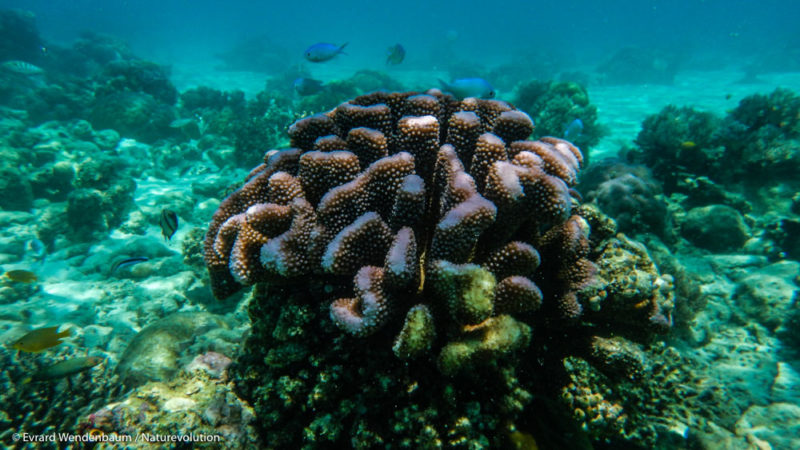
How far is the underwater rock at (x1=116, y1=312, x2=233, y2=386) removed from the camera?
160 inches

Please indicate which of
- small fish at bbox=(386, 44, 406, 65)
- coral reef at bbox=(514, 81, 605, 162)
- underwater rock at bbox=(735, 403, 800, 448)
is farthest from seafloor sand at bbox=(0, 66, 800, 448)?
small fish at bbox=(386, 44, 406, 65)

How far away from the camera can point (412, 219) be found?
2.28 meters

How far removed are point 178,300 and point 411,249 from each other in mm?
6890

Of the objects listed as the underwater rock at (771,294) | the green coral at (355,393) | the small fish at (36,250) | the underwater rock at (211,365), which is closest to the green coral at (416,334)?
the green coral at (355,393)

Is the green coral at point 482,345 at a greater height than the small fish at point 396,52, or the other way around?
the small fish at point 396,52

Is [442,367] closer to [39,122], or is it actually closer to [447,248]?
[447,248]

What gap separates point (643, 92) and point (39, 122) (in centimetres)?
3382

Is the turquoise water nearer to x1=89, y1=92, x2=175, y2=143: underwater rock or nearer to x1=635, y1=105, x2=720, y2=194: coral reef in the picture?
x1=635, y1=105, x2=720, y2=194: coral reef

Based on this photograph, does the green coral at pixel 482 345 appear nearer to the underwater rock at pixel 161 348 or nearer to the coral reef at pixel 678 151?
the underwater rock at pixel 161 348

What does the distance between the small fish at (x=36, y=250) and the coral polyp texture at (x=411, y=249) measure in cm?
936

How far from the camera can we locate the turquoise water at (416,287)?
2146mm

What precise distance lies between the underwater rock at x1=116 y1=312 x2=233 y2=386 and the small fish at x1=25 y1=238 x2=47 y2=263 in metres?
6.55

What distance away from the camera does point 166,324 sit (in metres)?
4.81

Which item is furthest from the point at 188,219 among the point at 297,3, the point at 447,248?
the point at 297,3
